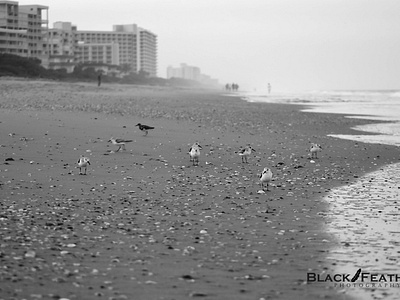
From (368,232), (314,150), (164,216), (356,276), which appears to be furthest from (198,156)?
(356,276)

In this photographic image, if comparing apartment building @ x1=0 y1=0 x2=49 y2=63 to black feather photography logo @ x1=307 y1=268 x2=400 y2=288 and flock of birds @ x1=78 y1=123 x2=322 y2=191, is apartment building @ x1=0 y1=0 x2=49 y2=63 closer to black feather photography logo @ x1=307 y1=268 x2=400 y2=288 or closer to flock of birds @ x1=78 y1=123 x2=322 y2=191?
flock of birds @ x1=78 y1=123 x2=322 y2=191

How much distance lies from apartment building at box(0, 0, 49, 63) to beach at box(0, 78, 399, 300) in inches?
4178

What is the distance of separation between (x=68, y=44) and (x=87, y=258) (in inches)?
6931

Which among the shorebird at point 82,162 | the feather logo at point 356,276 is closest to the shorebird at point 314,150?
the shorebird at point 82,162

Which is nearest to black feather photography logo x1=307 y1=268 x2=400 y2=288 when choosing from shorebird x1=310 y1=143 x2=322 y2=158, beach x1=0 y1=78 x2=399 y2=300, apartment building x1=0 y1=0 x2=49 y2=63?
beach x1=0 y1=78 x2=399 y2=300

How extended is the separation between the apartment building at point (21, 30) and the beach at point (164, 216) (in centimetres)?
10611

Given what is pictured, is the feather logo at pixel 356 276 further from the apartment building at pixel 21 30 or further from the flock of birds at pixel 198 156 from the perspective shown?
the apartment building at pixel 21 30

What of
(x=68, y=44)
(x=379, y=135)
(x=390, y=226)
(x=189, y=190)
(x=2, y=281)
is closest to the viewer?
(x=2, y=281)

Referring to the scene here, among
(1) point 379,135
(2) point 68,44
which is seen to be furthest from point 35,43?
(1) point 379,135

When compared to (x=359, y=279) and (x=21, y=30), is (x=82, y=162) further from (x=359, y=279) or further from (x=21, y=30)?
(x=21, y=30)

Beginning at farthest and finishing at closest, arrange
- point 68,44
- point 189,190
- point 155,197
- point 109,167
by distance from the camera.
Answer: point 68,44
point 109,167
point 189,190
point 155,197

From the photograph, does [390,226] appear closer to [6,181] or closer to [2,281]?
[2,281]

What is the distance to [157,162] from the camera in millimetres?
15758

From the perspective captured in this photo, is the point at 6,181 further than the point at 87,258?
Yes
